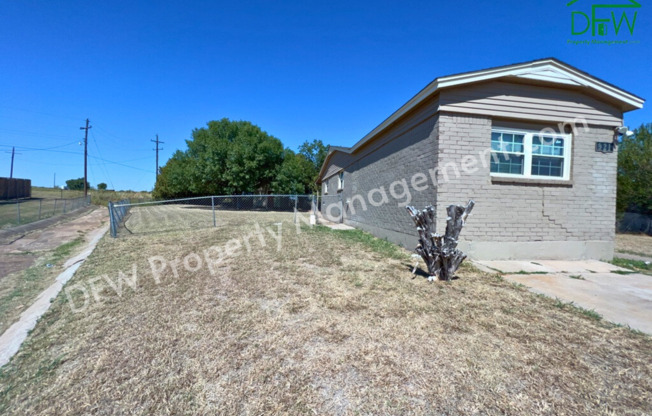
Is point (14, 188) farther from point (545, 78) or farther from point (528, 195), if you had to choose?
point (545, 78)

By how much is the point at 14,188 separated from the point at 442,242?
1745 inches

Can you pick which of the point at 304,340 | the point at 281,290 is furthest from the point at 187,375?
the point at 281,290

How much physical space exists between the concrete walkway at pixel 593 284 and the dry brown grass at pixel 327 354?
1.38 feet

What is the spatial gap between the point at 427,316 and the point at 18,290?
6.12m

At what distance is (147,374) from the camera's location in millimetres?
2295

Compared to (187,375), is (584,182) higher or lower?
higher

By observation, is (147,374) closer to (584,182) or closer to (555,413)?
(555,413)

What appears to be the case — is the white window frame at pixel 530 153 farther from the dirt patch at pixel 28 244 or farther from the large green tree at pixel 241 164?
the large green tree at pixel 241 164

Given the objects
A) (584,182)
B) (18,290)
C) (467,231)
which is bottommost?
(18,290)

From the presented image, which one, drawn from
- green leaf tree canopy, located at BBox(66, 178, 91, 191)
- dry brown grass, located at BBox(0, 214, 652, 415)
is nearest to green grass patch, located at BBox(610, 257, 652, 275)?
dry brown grass, located at BBox(0, 214, 652, 415)

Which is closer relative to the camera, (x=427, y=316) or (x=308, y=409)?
(x=308, y=409)

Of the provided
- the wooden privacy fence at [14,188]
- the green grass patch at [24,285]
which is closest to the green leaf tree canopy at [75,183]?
the wooden privacy fence at [14,188]

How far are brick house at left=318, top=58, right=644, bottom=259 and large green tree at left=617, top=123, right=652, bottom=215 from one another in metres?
11.2

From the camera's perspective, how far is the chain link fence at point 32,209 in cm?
1205
